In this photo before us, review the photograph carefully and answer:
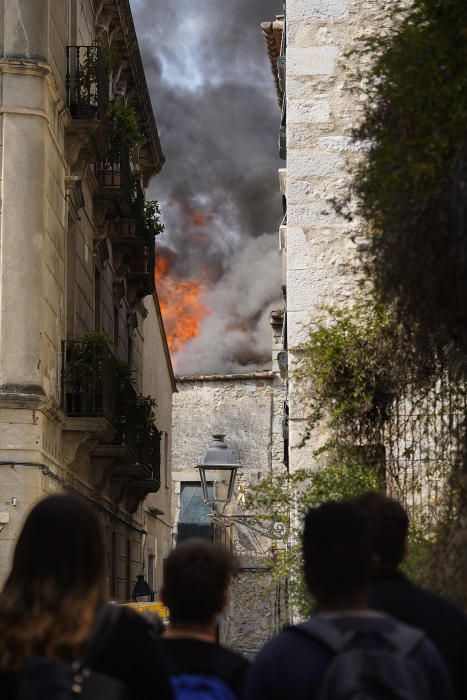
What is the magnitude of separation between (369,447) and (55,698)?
28.3ft

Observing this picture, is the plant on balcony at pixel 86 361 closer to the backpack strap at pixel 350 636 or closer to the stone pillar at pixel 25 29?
the stone pillar at pixel 25 29

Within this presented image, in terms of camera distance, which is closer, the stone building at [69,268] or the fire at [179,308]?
the stone building at [69,268]

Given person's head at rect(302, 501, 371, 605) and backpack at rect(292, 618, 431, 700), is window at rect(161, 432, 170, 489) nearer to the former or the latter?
person's head at rect(302, 501, 371, 605)

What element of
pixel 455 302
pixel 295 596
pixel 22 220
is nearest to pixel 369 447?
pixel 295 596

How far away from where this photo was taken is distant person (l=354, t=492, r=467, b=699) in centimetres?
435

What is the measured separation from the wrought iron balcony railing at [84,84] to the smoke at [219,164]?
26.5 m

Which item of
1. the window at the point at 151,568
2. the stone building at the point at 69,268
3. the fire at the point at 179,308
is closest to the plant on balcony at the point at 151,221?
the stone building at the point at 69,268

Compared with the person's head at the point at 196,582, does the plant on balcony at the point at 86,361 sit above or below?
above

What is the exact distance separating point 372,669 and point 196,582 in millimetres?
784

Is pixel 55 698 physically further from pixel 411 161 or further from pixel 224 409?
pixel 224 409

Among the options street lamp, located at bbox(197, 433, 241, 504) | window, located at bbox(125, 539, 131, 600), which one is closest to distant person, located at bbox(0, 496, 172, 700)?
street lamp, located at bbox(197, 433, 241, 504)

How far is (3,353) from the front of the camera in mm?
15484

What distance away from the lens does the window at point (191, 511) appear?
38.0m

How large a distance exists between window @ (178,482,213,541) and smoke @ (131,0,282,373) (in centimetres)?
755
